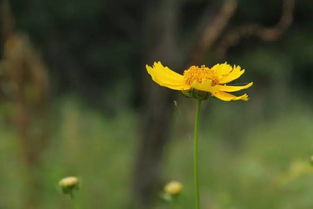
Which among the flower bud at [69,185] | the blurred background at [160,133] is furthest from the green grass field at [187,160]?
the flower bud at [69,185]

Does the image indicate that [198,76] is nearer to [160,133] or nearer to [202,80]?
[202,80]

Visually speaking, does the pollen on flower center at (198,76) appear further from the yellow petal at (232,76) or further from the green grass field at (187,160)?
the green grass field at (187,160)

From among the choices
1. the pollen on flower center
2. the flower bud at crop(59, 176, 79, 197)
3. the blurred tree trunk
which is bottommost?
the flower bud at crop(59, 176, 79, 197)

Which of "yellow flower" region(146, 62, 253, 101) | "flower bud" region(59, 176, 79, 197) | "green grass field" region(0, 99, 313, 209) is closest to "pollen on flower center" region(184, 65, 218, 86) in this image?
"yellow flower" region(146, 62, 253, 101)

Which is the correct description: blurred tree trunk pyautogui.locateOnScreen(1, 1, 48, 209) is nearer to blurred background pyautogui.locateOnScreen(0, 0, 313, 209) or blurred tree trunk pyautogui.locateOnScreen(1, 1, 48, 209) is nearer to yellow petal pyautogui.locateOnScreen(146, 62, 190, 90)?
blurred background pyautogui.locateOnScreen(0, 0, 313, 209)

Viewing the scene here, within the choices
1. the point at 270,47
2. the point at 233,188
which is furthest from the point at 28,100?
the point at 270,47

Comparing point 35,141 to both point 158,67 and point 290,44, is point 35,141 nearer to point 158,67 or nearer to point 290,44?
point 158,67

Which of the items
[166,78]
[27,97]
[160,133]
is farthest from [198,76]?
[160,133]
